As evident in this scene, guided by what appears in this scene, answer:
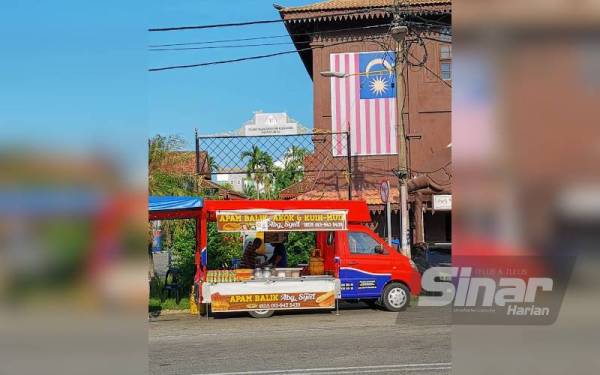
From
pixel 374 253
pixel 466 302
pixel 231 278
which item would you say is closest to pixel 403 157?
pixel 374 253

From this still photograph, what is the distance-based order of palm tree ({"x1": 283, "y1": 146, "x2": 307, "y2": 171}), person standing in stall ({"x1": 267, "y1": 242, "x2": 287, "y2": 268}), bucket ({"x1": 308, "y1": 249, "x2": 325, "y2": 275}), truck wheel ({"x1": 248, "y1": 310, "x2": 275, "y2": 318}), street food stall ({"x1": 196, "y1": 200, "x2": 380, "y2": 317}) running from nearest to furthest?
street food stall ({"x1": 196, "y1": 200, "x2": 380, "y2": 317}) → truck wheel ({"x1": 248, "y1": 310, "x2": 275, "y2": 318}) → bucket ({"x1": 308, "y1": 249, "x2": 325, "y2": 275}) → person standing in stall ({"x1": 267, "y1": 242, "x2": 287, "y2": 268}) → palm tree ({"x1": 283, "y1": 146, "x2": 307, "y2": 171})

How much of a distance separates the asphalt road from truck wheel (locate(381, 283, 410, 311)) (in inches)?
9.0

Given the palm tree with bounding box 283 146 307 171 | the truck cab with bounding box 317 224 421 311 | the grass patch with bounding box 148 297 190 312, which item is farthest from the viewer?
the palm tree with bounding box 283 146 307 171

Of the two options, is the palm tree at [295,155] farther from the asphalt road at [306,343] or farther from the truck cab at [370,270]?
the asphalt road at [306,343]

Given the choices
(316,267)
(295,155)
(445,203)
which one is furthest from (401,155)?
(295,155)

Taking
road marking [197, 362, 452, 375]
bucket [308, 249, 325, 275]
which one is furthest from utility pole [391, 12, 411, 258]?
road marking [197, 362, 452, 375]

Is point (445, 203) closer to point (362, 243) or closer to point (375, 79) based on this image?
point (362, 243)

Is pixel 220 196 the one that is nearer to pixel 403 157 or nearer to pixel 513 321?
pixel 403 157

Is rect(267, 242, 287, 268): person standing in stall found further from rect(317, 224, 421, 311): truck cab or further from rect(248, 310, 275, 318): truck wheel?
rect(248, 310, 275, 318): truck wheel

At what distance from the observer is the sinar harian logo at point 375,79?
1919 cm

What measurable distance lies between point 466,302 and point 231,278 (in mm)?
9663

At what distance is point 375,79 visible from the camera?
19.2 m

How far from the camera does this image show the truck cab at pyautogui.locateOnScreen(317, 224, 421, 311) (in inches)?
451

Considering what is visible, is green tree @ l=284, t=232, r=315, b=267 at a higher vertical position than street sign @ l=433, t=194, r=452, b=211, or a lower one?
lower
